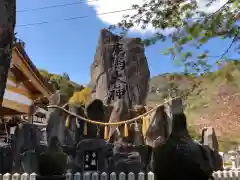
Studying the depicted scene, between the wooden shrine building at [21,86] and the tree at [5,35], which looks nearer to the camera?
the tree at [5,35]

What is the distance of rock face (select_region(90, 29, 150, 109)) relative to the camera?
1320 centimetres

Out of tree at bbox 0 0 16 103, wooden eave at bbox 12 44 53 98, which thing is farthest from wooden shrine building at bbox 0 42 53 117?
tree at bbox 0 0 16 103

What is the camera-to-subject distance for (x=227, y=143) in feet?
87.2

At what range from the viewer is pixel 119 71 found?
1377 cm

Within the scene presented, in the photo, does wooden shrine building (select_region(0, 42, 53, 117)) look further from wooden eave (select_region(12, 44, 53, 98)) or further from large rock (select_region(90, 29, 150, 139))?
large rock (select_region(90, 29, 150, 139))

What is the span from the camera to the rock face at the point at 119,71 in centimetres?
1320

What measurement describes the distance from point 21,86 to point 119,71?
14.7ft

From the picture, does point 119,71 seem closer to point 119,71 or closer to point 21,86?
point 119,71

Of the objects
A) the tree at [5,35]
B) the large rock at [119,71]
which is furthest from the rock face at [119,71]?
the tree at [5,35]

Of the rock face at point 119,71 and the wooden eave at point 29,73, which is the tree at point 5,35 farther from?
the rock face at point 119,71

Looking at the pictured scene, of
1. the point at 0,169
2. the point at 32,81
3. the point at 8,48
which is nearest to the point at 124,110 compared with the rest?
the point at 0,169

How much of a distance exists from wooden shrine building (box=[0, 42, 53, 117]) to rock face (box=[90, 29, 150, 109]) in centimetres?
276

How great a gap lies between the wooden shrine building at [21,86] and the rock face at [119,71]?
276cm

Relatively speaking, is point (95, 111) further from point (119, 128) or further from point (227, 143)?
point (227, 143)
